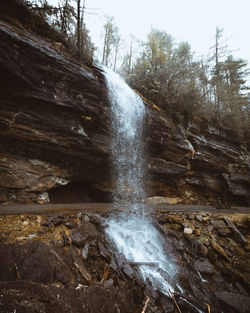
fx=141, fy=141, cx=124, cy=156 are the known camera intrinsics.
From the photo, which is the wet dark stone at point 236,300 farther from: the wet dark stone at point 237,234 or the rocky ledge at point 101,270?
the wet dark stone at point 237,234

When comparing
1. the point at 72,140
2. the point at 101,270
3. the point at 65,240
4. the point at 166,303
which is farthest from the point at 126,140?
the point at 166,303

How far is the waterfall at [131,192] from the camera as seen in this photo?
3453mm

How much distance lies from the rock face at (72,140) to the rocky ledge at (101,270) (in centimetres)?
382

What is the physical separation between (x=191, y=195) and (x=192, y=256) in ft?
23.1

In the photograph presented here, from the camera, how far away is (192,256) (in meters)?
3.94

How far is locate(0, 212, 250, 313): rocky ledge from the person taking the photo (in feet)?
5.00

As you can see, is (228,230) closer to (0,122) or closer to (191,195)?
(191,195)

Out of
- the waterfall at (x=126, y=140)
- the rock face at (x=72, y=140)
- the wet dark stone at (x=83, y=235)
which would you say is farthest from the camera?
the waterfall at (x=126, y=140)

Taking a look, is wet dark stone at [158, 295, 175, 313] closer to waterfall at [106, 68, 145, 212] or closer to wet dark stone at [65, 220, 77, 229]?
wet dark stone at [65, 220, 77, 229]

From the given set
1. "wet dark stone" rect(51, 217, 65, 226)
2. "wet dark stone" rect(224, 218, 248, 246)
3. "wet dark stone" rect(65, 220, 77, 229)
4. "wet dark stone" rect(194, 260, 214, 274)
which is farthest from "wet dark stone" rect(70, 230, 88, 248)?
"wet dark stone" rect(224, 218, 248, 246)

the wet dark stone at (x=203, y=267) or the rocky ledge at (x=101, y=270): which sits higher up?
the rocky ledge at (x=101, y=270)

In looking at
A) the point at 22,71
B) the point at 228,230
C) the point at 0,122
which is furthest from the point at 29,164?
the point at 228,230

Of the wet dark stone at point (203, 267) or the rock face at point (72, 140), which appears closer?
the wet dark stone at point (203, 267)

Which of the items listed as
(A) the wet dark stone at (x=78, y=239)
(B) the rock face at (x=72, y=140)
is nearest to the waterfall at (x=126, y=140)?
(B) the rock face at (x=72, y=140)
